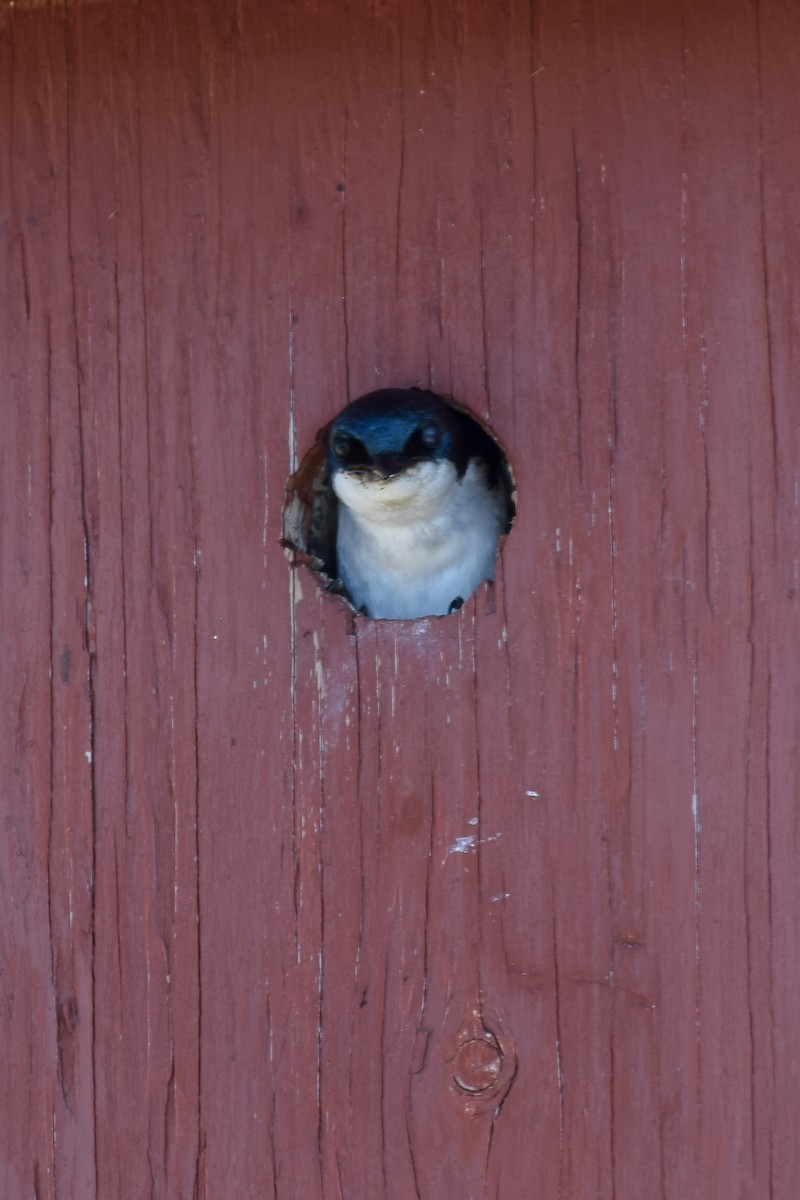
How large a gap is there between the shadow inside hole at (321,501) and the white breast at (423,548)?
26 millimetres

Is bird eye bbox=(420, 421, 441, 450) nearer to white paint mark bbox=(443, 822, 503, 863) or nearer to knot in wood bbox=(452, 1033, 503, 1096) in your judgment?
white paint mark bbox=(443, 822, 503, 863)

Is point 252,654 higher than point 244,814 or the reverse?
higher

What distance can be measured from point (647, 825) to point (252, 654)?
0.45 m

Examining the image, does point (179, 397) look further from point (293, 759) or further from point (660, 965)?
point (660, 965)

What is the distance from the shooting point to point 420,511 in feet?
6.68

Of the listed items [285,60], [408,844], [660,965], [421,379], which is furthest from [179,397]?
[660,965]

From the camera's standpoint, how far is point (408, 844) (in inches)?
60.4

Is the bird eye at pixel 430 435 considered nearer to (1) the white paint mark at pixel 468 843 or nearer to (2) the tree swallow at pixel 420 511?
(2) the tree swallow at pixel 420 511

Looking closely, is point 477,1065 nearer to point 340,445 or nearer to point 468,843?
point 468,843

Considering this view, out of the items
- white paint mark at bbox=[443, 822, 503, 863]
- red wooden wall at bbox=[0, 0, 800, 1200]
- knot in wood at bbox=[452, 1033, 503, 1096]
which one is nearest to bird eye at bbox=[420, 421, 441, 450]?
red wooden wall at bbox=[0, 0, 800, 1200]

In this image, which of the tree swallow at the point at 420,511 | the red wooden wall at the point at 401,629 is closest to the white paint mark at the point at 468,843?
the red wooden wall at the point at 401,629

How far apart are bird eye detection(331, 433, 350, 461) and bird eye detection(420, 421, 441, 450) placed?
91mm

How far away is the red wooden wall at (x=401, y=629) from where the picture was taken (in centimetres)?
148

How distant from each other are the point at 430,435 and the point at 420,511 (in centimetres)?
31
